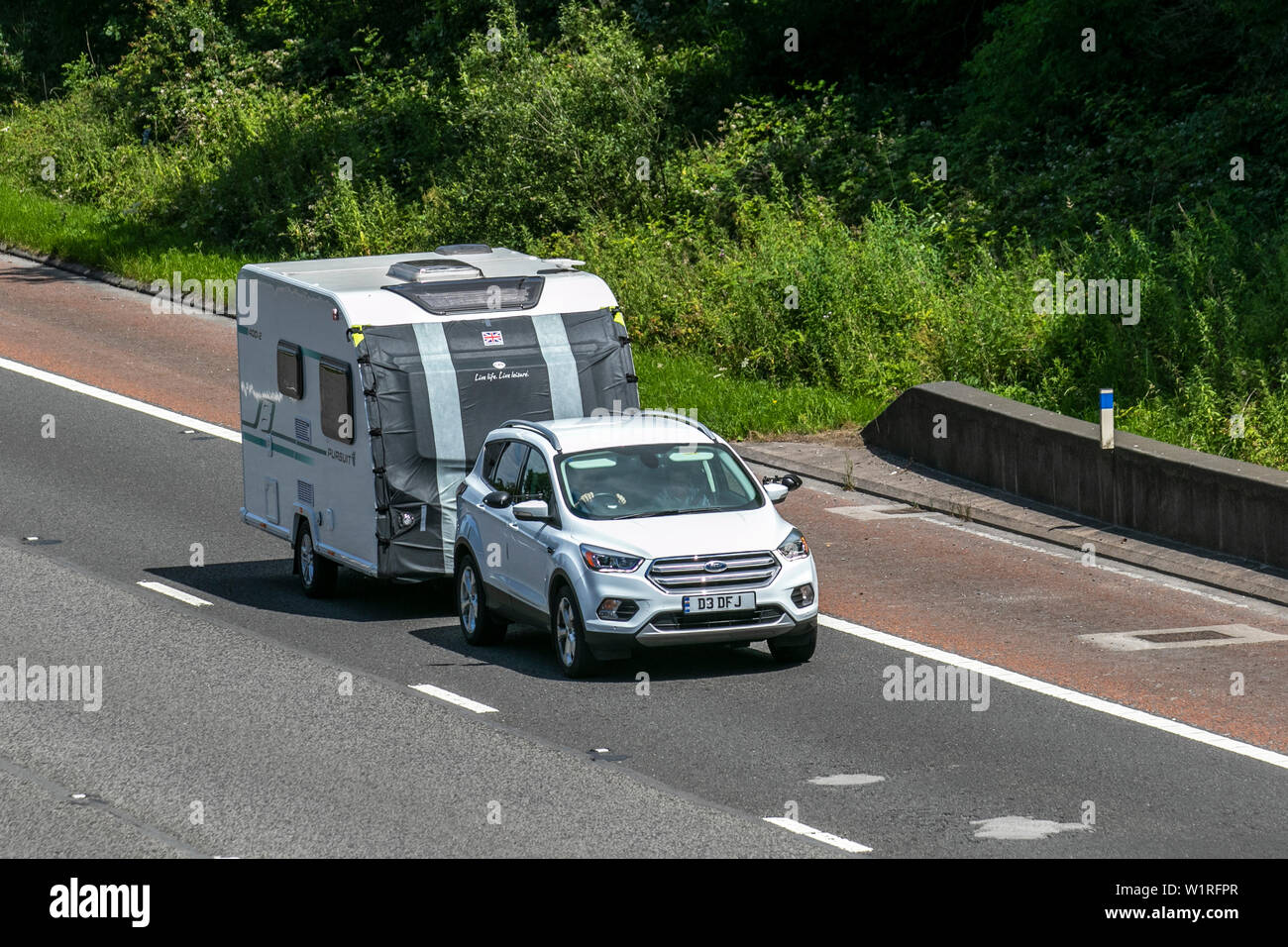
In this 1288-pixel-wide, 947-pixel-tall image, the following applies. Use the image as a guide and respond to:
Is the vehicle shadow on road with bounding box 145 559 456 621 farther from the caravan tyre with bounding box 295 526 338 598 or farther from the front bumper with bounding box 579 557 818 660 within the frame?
the front bumper with bounding box 579 557 818 660

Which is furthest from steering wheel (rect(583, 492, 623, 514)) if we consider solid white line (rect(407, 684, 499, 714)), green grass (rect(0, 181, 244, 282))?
green grass (rect(0, 181, 244, 282))

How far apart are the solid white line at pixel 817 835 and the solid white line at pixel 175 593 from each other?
7742mm

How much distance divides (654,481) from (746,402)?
30.1 ft

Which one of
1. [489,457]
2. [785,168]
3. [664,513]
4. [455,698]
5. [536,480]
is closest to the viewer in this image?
[455,698]

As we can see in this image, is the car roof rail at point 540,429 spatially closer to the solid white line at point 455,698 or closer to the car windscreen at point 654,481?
the car windscreen at point 654,481

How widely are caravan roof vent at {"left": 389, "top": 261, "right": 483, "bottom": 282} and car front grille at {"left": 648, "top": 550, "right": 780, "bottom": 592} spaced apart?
4637mm

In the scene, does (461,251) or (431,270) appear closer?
(431,270)

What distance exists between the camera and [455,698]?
567 inches

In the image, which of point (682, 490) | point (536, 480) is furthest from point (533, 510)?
point (682, 490)

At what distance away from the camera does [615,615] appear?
14594 mm

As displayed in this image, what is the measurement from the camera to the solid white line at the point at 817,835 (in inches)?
432

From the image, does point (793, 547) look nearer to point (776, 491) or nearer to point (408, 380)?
point (776, 491)

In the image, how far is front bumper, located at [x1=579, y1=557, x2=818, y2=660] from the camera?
47.7 feet

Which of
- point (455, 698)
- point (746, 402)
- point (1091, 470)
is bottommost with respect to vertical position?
point (455, 698)
